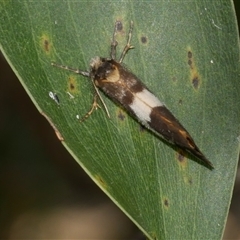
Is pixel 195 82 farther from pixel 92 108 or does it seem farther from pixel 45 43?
pixel 45 43

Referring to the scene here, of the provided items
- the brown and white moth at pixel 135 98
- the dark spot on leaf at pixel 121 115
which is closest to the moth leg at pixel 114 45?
the brown and white moth at pixel 135 98

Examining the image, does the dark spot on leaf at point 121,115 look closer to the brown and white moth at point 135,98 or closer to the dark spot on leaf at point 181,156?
the brown and white moth at point 135,98

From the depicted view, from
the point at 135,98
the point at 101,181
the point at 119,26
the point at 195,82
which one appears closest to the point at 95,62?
the point at 119,26

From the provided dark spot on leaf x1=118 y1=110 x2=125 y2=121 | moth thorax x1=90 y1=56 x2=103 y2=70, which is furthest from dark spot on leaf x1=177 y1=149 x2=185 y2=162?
moth thorax x1=90 y1=56 x2=103 y2=70

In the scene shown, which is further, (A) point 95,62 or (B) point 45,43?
(A) point 95,62

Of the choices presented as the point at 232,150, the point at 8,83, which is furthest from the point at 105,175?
the point at 8,83

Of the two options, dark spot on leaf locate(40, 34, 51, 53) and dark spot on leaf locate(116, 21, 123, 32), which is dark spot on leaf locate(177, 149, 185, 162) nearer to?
dark spot on leaf locate(116, 21, 123, 32)

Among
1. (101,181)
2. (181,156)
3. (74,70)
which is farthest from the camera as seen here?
(181,156)

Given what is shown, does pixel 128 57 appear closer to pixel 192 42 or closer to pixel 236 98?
pixel 192 42
